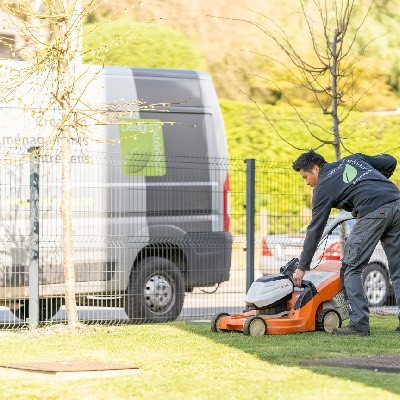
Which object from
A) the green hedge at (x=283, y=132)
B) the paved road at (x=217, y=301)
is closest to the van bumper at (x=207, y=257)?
the paved road at (x=217, y=301)

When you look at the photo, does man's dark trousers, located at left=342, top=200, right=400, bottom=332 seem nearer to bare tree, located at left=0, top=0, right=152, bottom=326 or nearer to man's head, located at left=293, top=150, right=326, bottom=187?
man's head, located at left=293, top=150, right=326, bottom=187

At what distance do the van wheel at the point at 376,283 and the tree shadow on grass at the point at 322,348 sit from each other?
13.7 ft

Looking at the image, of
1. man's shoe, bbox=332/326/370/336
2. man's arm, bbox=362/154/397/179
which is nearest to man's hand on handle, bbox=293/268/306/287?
man's shoe, bbox=332/326/370/336

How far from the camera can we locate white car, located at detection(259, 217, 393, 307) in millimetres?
14297

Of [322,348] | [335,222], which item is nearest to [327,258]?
[335,222]

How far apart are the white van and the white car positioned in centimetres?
70

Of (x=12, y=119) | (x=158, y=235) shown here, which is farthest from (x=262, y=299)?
(x=12, y=119)

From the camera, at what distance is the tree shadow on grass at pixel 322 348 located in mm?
7875

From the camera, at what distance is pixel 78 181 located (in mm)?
12977

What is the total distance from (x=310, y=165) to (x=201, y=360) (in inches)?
99.3

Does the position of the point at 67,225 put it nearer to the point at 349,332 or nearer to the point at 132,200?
the point at 132,200

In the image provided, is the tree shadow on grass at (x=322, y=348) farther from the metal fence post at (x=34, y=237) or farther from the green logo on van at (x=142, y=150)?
the green logo on van at (x=142, y=150)

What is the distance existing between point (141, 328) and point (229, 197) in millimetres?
2590

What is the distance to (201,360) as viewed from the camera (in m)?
8.95
